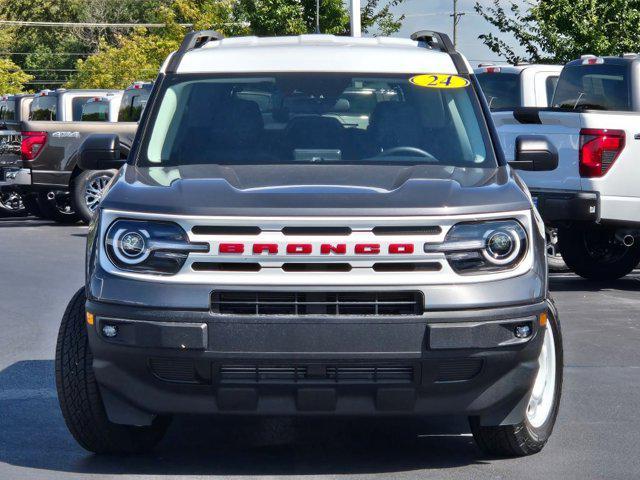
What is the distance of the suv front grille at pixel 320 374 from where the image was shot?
543 centimetres

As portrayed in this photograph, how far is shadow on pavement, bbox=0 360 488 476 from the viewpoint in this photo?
600 centimetres

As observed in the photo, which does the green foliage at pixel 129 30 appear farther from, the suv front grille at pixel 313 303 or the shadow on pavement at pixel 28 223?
the suv front grille at pixel 313 303

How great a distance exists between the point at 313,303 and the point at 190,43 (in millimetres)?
2263

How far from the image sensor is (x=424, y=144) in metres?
6.59

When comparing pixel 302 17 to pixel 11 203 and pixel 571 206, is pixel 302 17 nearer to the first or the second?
pixel 11 203

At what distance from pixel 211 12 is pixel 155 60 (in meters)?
7.19

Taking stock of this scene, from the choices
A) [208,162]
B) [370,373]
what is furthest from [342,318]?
[208,162]

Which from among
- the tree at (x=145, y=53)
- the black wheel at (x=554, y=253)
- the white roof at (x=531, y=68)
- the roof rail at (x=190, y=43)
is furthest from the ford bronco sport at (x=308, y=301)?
the tree at (x=145, y=53)

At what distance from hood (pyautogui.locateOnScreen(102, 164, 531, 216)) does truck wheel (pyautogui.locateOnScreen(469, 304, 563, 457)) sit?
0.74m

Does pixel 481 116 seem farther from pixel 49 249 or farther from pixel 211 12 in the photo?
pixel 211 12

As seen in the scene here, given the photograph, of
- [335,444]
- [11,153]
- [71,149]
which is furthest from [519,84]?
[335,444]

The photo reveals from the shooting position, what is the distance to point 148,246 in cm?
550

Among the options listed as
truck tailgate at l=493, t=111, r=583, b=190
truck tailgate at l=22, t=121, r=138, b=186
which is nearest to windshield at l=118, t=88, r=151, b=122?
truck tailgate at l=22, t=121, r=138, b=186

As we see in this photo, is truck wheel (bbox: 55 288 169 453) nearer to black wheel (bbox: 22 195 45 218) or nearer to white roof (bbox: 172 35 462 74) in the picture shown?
white roof (bbox: 172 35 462 74)
